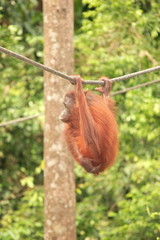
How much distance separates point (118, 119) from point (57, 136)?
1.69 m

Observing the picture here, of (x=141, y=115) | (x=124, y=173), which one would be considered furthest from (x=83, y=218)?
(x=141, y=115)

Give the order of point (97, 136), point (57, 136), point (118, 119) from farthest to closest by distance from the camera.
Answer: point (118, 119) < point (57, 136) < point (97, 136)

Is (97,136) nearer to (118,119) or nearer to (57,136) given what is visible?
(57,136)

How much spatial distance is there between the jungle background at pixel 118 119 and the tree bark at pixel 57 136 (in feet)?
1.73

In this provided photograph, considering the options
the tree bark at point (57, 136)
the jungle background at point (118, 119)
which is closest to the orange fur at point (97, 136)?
the tree bark at point (57, 136)

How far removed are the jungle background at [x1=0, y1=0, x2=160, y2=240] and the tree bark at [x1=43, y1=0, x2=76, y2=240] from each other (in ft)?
1.73

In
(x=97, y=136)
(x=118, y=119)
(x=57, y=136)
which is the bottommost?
(x=118, y=119)

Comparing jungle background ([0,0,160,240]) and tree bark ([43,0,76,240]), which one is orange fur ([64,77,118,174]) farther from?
jungle background ([0,0,160,240])

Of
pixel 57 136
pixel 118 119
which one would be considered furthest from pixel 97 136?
pixel 118 119

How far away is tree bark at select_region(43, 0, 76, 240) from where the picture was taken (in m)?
4.57

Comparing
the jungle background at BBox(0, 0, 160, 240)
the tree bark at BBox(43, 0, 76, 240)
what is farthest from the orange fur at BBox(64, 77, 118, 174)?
the jungle background at BBox(0, 0, 160, 240)

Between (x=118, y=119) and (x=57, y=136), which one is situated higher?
(x=57, y=136)

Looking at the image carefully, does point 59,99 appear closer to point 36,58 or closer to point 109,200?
point 36,58

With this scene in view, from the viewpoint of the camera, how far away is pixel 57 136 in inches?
180
